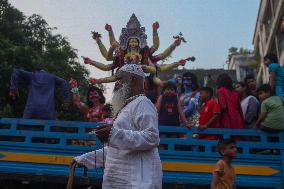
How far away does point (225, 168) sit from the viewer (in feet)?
12.3

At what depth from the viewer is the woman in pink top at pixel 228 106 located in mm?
4867

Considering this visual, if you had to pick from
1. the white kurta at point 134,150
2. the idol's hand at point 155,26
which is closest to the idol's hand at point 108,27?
the idol's hand at point 155,26

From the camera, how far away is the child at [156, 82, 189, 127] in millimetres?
5277

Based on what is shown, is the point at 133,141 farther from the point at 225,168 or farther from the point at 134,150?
the point at 225,168

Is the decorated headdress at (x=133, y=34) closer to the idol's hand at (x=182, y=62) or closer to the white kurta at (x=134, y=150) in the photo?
the idol's hand at (x=182, y=62)

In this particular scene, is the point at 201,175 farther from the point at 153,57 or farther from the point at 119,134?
the point at 153,57

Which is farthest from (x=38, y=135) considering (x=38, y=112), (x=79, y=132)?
(x=38, y=112)

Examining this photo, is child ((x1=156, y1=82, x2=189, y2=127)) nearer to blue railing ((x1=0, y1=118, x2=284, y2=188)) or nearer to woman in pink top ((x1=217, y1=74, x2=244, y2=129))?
woman in pink top ((x1=217, y1=74, x2=244, y2=129))

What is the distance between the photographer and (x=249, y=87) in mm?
5902

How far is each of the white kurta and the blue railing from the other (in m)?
1.69

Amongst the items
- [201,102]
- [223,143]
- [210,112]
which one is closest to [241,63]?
[201,102]

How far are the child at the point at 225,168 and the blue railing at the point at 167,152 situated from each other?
269mm

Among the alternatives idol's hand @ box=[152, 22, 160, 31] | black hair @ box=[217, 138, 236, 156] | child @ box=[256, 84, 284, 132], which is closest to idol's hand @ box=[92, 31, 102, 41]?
idol's hand @ box=[152, 22, 160, 31]

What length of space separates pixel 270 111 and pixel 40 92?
2.94m
